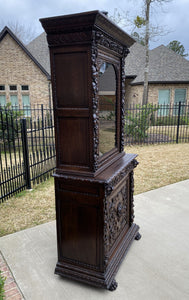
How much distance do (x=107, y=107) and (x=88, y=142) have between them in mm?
571

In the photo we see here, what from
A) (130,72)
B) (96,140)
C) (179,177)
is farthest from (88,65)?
(130,72)

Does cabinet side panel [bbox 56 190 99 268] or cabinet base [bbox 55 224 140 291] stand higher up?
cabinet side panel [bbox 56 190 99 268]

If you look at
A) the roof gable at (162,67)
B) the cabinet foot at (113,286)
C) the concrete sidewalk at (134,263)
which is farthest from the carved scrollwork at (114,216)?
the roof gable at (162,67)

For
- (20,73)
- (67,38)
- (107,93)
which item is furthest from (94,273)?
(20,73)

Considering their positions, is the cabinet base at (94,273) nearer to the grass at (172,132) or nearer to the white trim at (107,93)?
the white trim at (107,93)

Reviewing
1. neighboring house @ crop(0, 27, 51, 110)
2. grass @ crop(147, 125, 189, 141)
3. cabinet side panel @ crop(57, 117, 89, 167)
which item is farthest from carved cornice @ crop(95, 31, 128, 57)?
neighboring house @ crop(0, 27, 51, 110)

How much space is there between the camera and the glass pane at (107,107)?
2.32 meters

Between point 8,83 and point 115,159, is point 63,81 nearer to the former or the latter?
point 115,159

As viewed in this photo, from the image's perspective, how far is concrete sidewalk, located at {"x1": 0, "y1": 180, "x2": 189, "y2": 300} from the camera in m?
2.41

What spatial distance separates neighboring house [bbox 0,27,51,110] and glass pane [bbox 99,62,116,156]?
13986mm

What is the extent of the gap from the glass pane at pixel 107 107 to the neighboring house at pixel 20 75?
14.0m

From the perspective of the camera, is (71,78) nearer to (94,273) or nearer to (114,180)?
(114,180)

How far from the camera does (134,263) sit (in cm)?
282

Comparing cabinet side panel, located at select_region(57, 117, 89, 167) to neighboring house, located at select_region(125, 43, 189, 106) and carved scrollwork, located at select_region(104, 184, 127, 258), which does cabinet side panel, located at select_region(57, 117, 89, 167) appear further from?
neighboring house, located at select_region(125, 43, 189, 106)
